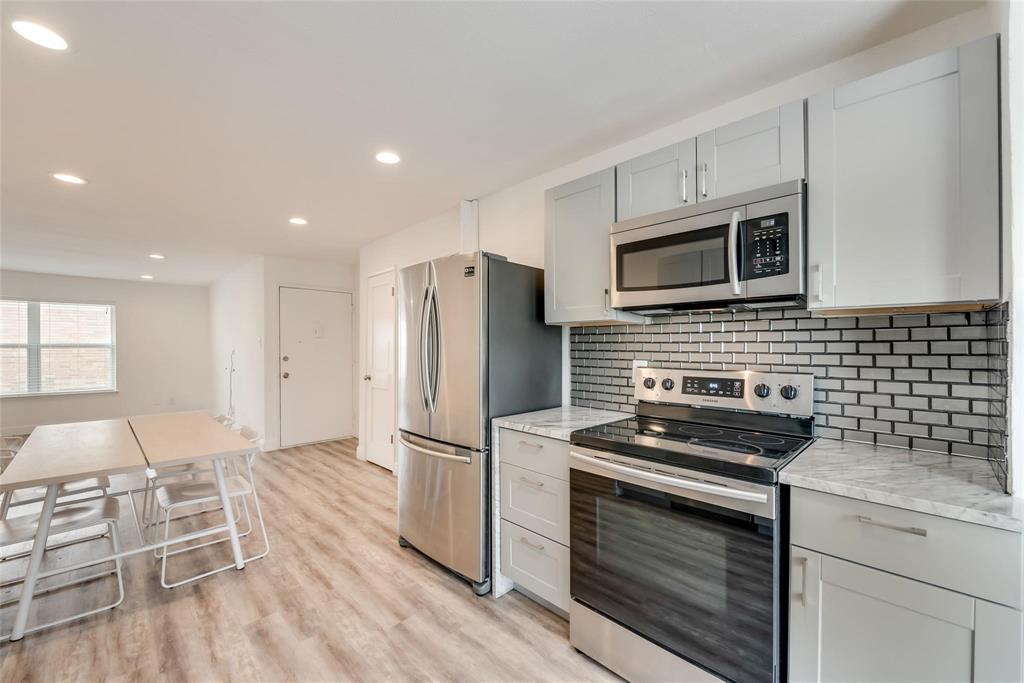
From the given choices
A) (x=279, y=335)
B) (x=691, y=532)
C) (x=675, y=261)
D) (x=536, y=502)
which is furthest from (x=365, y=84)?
(x=279, y=335)

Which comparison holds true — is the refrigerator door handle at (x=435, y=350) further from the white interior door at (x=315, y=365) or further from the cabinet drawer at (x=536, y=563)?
the white interior door at (x=315, y=365)

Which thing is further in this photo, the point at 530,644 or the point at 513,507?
the point at 513,507

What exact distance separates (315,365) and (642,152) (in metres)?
4.90

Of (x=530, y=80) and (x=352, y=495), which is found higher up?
(x=530, y=80)

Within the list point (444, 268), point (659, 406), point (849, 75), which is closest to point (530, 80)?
point (444, 268)

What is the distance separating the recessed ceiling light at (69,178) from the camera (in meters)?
2.83

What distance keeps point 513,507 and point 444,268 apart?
135 cm

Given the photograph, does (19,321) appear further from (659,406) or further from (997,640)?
(997,640)

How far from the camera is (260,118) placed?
7.03 ft

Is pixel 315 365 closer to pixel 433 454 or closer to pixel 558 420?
pixel 433 454

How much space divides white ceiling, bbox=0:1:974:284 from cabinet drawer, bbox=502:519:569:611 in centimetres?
210

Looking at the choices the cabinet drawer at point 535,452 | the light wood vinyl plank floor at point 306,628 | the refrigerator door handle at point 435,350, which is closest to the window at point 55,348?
the light wood vinyl plank floor at point 306,628

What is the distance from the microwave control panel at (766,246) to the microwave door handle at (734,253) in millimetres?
25

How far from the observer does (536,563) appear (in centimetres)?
209
